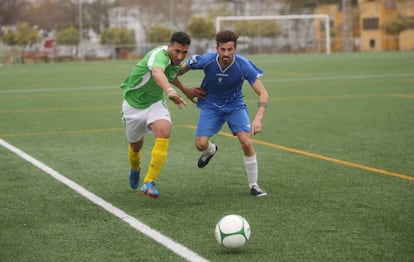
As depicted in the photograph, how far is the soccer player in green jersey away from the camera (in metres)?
7.84

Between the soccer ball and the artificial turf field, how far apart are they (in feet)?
0.28

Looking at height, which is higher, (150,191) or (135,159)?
(135,159)

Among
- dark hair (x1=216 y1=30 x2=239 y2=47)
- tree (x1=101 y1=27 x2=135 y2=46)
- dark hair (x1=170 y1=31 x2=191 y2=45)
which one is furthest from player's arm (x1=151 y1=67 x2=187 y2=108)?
tree (x1=101 y1=27 x2=135 y2=46)

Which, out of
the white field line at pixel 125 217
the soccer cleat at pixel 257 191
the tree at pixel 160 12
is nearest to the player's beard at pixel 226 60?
the soccer cleat at pixel 257 191

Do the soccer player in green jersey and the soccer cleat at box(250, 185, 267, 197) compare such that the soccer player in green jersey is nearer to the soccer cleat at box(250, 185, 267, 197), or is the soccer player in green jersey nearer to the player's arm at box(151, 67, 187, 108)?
the player's arm at box(151, 67, 187, 108)

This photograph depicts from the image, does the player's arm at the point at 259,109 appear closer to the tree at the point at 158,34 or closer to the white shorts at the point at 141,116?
the white shorts at the point at 141,116

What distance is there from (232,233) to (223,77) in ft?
9.50

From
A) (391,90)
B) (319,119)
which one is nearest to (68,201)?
(319,119)

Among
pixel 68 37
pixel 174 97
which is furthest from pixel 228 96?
pixel 68 37

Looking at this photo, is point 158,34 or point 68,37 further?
point 158,34

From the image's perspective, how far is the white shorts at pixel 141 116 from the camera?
8.18m

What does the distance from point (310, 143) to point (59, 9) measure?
287 feet

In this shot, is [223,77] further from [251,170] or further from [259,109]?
[251,170]

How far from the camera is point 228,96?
28.1ft
